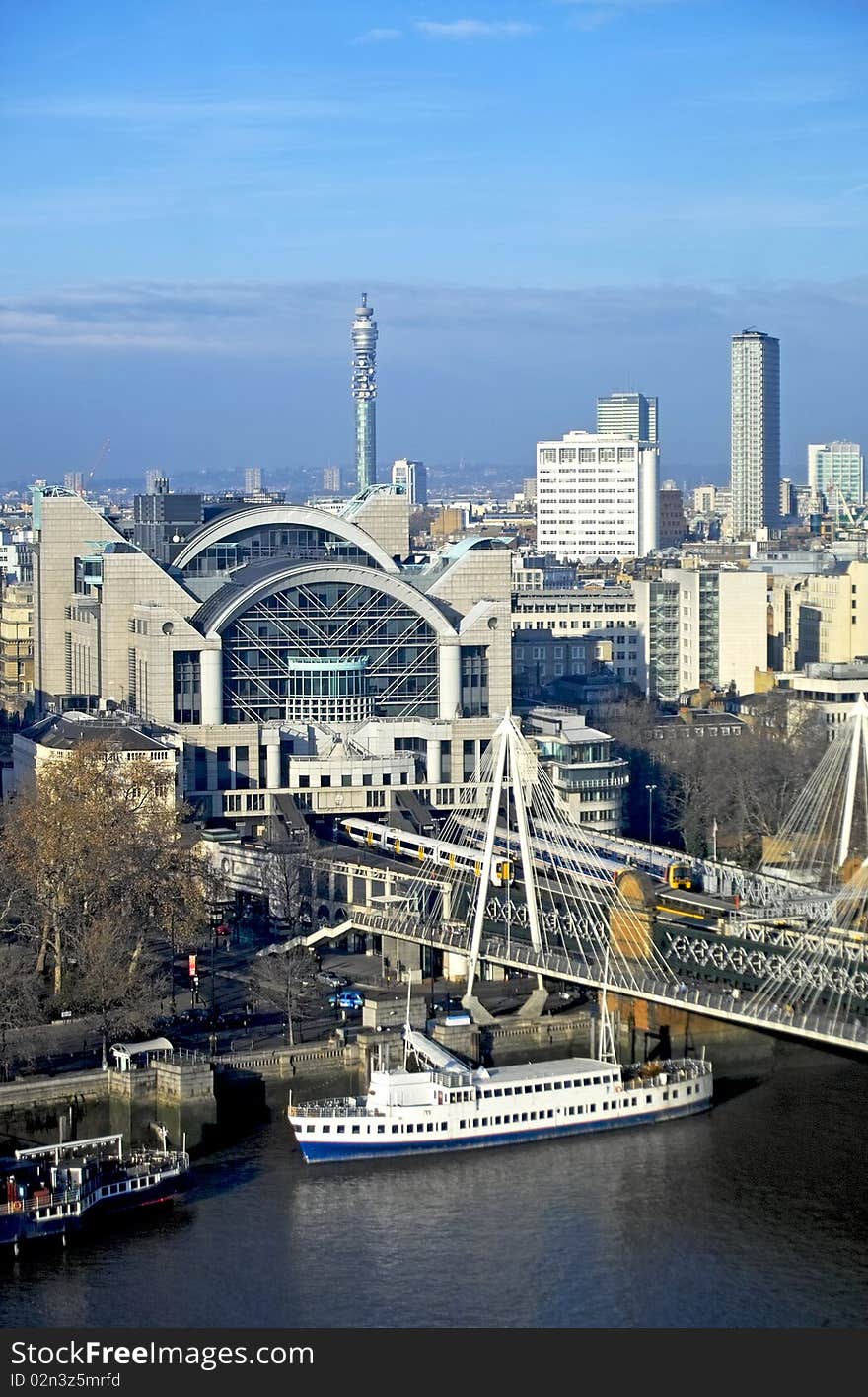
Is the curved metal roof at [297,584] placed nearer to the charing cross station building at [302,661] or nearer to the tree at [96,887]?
the charing cross station building at [302,661]

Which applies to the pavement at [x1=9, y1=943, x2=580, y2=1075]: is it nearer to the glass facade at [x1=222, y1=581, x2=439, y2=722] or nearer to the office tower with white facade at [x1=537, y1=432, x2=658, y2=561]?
the glass facade at [x1=222, y1=581, x2=439, y2=722]

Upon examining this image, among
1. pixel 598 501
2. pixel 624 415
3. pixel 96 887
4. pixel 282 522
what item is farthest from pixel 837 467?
pixel 96 887

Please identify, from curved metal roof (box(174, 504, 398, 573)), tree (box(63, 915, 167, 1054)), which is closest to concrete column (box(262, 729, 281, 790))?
curved metal roof (box(174, 504, 398, 573))

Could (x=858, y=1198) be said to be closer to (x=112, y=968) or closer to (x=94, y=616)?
(x=112, y=968)

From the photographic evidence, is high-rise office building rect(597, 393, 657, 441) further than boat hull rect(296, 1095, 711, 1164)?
Yes

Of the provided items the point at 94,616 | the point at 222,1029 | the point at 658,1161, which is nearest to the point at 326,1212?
→ the point at 658,1161

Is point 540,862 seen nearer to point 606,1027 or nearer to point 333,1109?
point 606,1027
